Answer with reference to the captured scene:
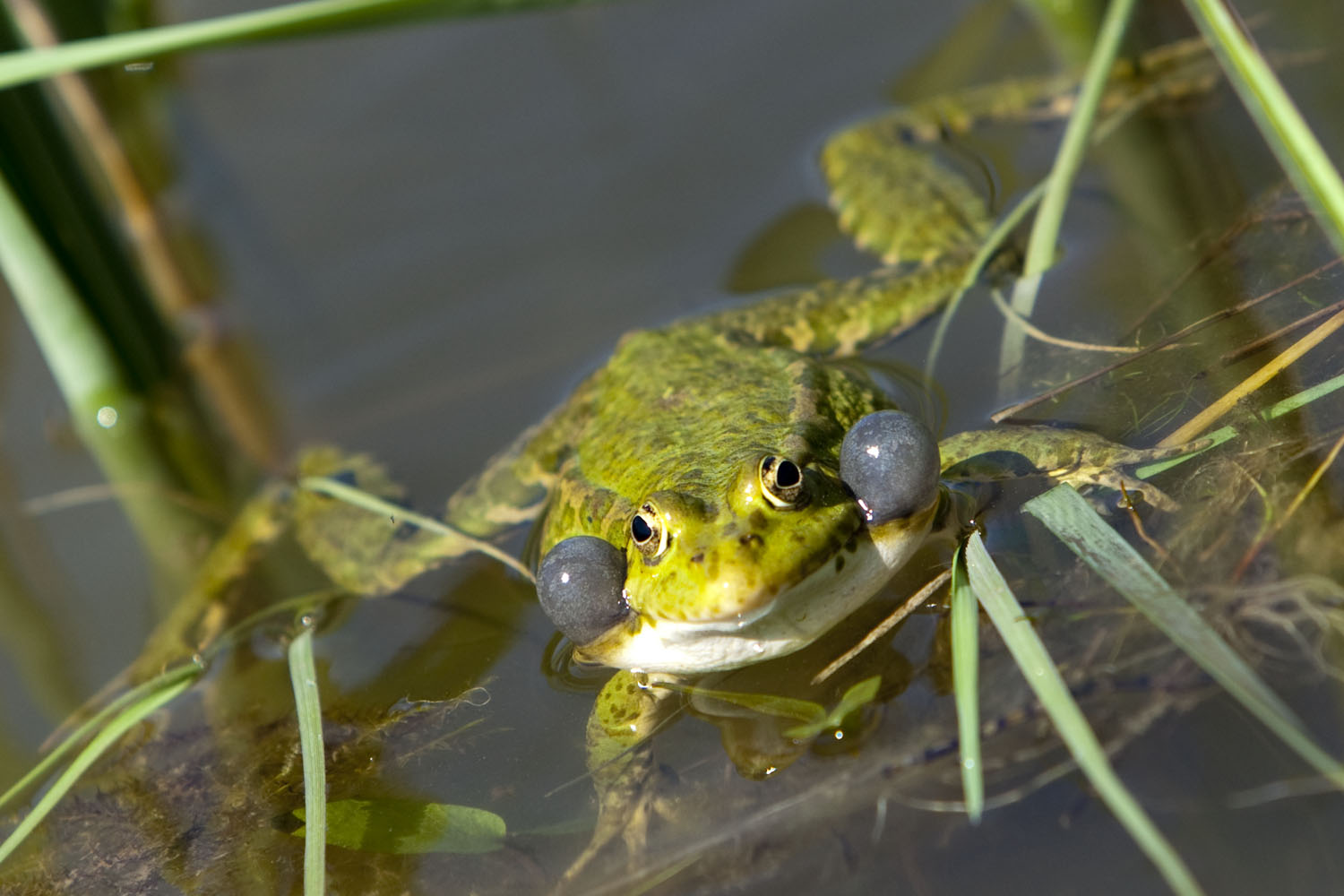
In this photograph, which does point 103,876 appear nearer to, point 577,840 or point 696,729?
point 577,840

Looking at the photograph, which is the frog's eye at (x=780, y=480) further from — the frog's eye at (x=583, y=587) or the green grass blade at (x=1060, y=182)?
the green grass blade at (x=1060, y=182)

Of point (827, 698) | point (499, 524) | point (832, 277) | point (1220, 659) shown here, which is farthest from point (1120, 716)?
point (832, 277)

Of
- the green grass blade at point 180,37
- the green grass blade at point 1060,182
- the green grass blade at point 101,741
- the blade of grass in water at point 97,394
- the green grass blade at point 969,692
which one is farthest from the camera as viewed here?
the blade of grass in water at point 97,394

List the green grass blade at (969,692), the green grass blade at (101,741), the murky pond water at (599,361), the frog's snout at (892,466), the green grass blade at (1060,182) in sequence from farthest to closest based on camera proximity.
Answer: the green grass blade at (1060,182)
the green grass blade at (101,741)
the frog's snout at (892,466)
the murky pond water at (599,361)
the green grass blade at (969,692)

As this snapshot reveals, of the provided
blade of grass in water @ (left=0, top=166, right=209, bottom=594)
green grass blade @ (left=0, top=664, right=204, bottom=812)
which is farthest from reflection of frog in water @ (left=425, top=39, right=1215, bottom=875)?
blade of grass in water @ (left=0, top=166, right=209, bottom=594)

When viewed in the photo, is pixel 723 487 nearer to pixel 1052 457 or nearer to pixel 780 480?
pixel 780 480

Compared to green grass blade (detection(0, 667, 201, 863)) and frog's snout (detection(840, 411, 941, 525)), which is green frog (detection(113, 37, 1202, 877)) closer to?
frog's snout (detection(840, 411, 941, 525))

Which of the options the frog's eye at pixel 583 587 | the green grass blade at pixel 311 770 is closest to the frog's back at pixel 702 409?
the frog's eye at pixel 583 587

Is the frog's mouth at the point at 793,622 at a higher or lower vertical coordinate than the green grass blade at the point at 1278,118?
lower
